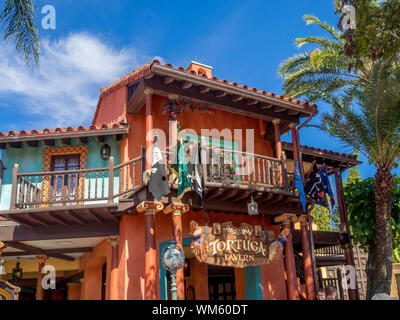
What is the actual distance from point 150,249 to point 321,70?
904 centimetres

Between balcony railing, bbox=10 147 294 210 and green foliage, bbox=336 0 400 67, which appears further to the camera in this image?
balcony railing, bbox=10 147 294 210

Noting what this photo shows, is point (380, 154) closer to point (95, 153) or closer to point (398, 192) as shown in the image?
point (398, 192)

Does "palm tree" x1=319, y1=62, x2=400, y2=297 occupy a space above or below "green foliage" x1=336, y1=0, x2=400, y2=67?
below

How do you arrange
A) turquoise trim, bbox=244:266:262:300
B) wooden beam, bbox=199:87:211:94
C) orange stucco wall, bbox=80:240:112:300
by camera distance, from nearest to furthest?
1. wooden beam, bbox=199:87:211:94
2. turquoise trim, bbox=244:266:262:300
3. orange stucco wall, bbox=80:240:112:300

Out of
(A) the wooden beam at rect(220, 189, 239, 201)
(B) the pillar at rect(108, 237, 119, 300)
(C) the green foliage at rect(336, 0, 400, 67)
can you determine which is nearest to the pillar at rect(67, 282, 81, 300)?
(B) the pillar at rect(108, 237, 119, 300)

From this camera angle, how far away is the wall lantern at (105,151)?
12.8 meters

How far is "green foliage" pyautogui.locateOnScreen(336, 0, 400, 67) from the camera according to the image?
370 inches

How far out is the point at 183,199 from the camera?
1068 centimetres

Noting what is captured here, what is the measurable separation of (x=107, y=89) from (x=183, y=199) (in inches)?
209

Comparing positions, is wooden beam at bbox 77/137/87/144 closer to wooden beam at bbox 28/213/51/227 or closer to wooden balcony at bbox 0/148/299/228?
wooden balcony at bbox 0/148/299/228

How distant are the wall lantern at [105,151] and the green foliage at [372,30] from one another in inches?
281

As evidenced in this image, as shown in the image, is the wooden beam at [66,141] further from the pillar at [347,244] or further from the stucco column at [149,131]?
the pillar at [347,244]

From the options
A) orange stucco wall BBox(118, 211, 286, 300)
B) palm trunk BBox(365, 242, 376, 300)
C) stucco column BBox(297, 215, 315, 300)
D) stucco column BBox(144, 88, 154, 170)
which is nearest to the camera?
stucco column BBox(144, 88, 154, 170)

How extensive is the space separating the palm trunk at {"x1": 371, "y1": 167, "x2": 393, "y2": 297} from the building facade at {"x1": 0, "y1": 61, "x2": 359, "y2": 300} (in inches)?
82.2
